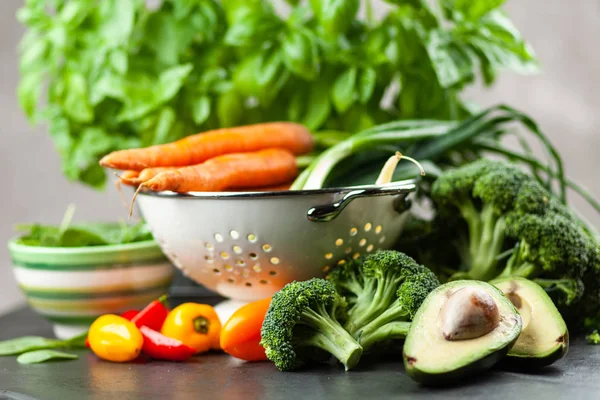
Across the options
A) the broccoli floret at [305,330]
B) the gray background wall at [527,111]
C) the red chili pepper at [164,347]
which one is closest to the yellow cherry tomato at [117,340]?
the red chili pepper at [164,347]

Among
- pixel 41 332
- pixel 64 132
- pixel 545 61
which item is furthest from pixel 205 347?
pixel 545 61

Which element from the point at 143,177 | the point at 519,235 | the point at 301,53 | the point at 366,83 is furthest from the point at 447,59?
the point at 143,177

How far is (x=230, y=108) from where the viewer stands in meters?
1.61

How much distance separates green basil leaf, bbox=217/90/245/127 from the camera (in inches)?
63.1

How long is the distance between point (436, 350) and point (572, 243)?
416 mm

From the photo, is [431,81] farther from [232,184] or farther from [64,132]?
[64,132]

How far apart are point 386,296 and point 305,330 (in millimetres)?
135

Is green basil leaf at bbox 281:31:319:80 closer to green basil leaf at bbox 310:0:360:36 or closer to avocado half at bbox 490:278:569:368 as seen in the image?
green basil leaf at bbox 310:0:360:36

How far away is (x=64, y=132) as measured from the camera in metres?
1.67

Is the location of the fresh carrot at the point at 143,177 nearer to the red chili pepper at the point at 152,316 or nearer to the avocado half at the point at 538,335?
the red chili pepper at the point at 152,316

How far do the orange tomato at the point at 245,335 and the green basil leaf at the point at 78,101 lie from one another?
71cm

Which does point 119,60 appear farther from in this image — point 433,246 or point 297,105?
point 433,246

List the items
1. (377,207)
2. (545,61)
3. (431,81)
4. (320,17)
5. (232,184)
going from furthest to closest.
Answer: (545,61)
(431,81)
(320,17)
(232,184)
(377,207)

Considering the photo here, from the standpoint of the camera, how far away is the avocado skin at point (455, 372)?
91 cm
